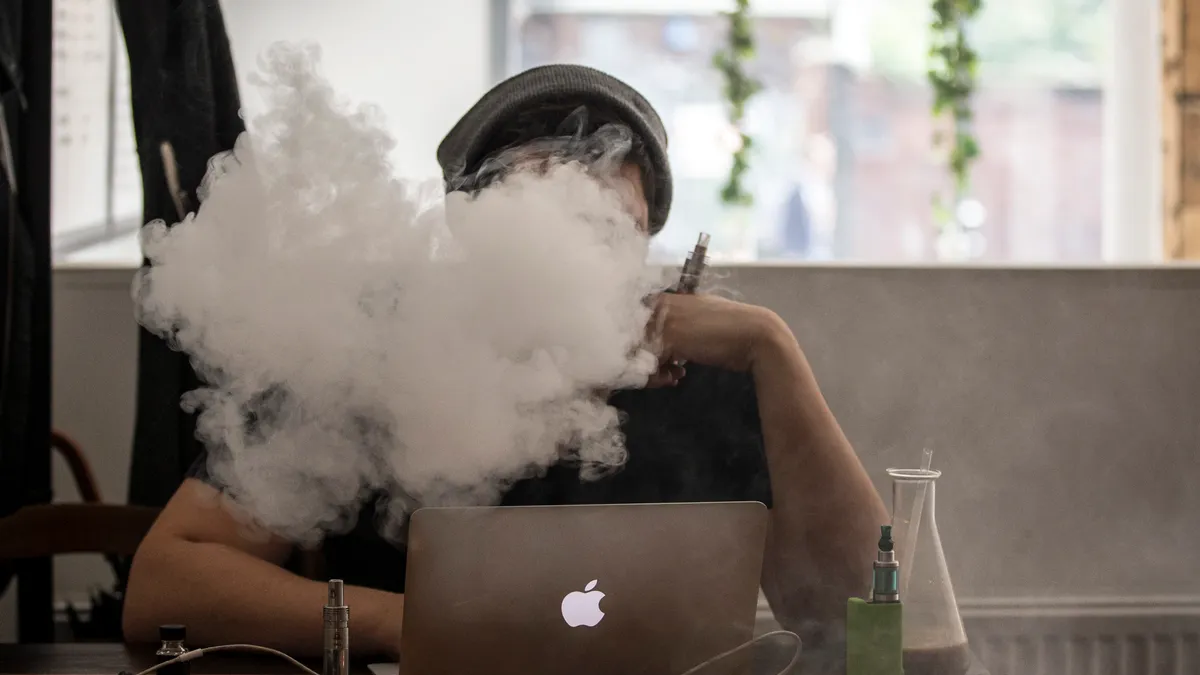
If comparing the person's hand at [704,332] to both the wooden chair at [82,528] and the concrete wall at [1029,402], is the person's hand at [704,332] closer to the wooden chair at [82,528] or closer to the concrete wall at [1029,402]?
the concrete wall at [1029,402]

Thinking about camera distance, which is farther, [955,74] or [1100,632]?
[955,74]

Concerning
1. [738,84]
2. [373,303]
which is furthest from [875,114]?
[373,303]

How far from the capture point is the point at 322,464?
1.43 metres

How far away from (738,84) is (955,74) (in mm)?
541

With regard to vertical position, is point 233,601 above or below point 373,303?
below

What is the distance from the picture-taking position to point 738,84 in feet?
8.82

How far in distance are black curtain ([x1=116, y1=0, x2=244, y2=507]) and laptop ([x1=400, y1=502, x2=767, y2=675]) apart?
1.06m

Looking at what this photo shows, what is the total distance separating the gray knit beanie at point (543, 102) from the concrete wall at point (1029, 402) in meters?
0.48

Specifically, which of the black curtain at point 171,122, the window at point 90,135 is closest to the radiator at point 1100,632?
the black curtain at point 171,122

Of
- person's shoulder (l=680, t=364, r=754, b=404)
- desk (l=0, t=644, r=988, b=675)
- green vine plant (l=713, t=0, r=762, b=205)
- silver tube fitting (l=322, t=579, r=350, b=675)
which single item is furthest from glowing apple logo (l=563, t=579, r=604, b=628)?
green vine plant (l=713, t=0, r=762, b=205)

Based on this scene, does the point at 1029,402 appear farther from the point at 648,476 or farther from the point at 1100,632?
the point at 648,476

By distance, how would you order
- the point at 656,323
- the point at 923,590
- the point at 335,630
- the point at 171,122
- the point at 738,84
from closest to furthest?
the point at 335,630, the point at 923,590, the point at 656,323, the point at 171,122, the point at 738,84

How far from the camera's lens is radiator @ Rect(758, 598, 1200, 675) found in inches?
81.6

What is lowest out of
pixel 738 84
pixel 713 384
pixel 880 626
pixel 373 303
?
pixel 880 626
